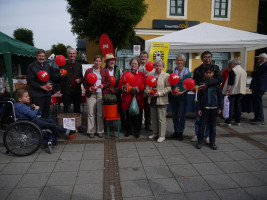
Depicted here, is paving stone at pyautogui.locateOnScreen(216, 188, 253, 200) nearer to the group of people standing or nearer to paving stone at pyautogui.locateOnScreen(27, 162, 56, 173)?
the group of people standing

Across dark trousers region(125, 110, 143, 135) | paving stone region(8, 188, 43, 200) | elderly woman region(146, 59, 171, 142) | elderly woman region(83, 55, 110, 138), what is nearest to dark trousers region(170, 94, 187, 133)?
elderly woman region(146, 59, 171, 142)

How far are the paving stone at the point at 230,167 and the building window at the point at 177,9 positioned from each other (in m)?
15.7

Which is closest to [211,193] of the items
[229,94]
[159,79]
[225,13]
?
[159,79]

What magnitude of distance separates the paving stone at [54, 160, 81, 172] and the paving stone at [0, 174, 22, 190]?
556 mm

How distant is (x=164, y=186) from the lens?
285cm

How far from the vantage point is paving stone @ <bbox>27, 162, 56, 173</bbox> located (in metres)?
3.29

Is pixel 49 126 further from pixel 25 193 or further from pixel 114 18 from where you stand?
pixel 114 18

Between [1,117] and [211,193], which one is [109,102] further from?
[211,193]

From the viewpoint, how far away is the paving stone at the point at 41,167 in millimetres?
3292

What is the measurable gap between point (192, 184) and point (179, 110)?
77.7 inches

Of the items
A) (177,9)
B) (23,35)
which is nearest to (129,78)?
(177,9)

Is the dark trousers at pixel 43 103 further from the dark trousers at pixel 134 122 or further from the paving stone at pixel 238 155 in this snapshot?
the paving stone at pixel 238 155

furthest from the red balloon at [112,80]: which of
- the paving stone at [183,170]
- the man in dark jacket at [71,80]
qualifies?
the paving stone at [183,170]

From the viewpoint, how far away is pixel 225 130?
549 centimetres
